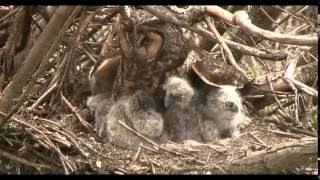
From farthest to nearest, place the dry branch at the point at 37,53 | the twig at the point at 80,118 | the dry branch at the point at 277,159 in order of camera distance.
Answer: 1. the twig at the point at 80,118
2. the dry branch at the point at 277,159
3. the dry branch at the point at 37,53

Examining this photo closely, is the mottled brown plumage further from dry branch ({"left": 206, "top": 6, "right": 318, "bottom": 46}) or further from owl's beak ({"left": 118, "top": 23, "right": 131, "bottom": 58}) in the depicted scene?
dry branch ({"left": 206, "top": 6, "right": 318, "bottom": 46})

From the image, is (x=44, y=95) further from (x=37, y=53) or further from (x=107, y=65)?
(x=37, y=53)

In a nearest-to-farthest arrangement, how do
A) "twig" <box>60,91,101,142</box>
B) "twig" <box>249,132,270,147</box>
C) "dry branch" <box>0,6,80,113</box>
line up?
"dry branch" <box>0,6,80,113</box>, "twig" <box>249,132,270,147</box>, "twig" <box>60,91,101,142</box>

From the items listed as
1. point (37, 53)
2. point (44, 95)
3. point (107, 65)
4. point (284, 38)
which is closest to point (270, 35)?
point (284, 38)

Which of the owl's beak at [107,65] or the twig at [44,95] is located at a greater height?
the owl's beak at [107,65]

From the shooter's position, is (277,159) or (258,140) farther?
(258,140)

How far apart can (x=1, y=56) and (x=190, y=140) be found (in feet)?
2.87

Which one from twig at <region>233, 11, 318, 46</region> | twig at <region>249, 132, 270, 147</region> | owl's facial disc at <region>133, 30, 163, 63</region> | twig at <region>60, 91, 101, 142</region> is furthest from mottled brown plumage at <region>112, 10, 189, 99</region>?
twig at <region>233, 11, 318, 46</region>

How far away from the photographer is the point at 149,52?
262 cm

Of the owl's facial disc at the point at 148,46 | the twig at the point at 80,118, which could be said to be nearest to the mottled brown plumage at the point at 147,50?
the owl's facial disc at the point at 148,46

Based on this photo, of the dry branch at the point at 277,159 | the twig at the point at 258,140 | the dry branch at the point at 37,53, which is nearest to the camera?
the dry branch at the point at 37,53

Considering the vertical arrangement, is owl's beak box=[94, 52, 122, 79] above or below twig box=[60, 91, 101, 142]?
above

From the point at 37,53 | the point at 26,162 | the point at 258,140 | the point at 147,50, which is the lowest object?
the point at 26,162

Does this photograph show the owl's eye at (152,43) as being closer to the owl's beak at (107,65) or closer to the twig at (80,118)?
the owl's beak at (107,65)
